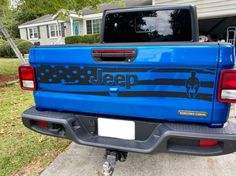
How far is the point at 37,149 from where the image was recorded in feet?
11.9

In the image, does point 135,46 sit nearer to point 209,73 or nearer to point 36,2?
point 209,73

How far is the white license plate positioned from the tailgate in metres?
0.09

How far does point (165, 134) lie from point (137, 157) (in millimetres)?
1327

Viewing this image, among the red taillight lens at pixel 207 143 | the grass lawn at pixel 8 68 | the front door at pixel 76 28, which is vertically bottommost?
the grass lawn at pixel 8 68

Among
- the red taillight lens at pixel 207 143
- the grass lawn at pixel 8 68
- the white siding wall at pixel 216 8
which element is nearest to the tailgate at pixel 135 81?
the red taillight lens at pixel 207 143

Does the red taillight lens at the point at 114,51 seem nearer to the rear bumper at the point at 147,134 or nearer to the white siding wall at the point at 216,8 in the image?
the rear bumper at the point at 147,134

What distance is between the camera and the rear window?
135 inches

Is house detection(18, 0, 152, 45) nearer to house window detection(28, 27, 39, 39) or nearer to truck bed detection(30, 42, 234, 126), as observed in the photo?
house window detection(28, 27, 39, 39)

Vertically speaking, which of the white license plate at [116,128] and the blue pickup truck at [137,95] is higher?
the blue pickup truck at [137,95]

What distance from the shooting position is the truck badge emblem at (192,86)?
2090 millimetres

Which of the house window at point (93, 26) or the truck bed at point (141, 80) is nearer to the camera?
the truck bed at point (141, 80)

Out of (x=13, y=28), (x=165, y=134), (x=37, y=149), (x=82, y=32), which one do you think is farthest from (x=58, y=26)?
(x=165, y=134)

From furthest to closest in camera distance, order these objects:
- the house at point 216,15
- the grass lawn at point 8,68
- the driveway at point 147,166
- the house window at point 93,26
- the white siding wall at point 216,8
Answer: the house window at point 93,26 → the grass lawn at point 8,68 → the house at point 216,15 → the white siding wall at point 216,8 → the driveway at point 147,166

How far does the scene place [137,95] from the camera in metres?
2.29
